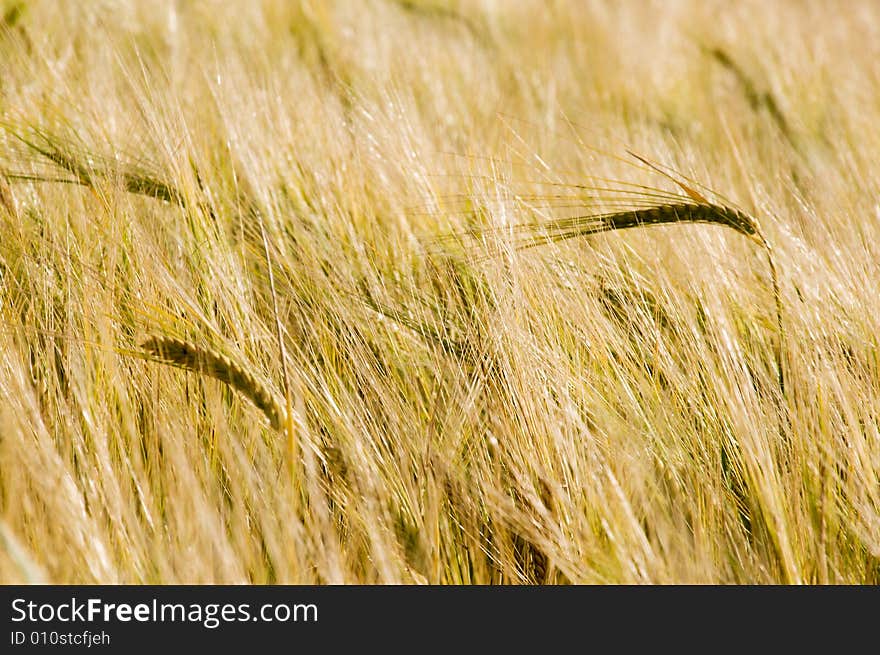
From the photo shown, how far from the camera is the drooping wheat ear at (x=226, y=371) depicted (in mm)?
773

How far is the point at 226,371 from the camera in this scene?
0.78 m

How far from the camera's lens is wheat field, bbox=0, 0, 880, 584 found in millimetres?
813

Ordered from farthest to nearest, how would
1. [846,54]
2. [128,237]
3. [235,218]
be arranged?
[846,54] < [235,218] < [128,237]

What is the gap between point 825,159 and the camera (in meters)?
1.80

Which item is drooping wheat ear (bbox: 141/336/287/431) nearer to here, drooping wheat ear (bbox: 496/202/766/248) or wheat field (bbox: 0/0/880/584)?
wheat field (bbox: 0/0/880/584)

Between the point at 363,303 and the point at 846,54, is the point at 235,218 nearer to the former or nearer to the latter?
the point at 363,303

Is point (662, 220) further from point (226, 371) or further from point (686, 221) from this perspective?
point (226, 371)

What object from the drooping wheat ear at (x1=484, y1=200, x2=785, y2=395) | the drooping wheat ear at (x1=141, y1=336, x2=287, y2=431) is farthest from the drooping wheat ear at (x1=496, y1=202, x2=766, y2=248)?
the drooping wheat ear at (x1=141, y1=336, x2=287, y2=431)

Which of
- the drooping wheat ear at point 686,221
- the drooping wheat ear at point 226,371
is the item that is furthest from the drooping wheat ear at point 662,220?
the drooping wheat ear at point 226,371

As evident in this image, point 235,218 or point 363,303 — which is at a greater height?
point 235,218

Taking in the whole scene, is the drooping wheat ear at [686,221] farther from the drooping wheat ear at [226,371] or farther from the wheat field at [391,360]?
the drooping wheat ear at [226,371]
